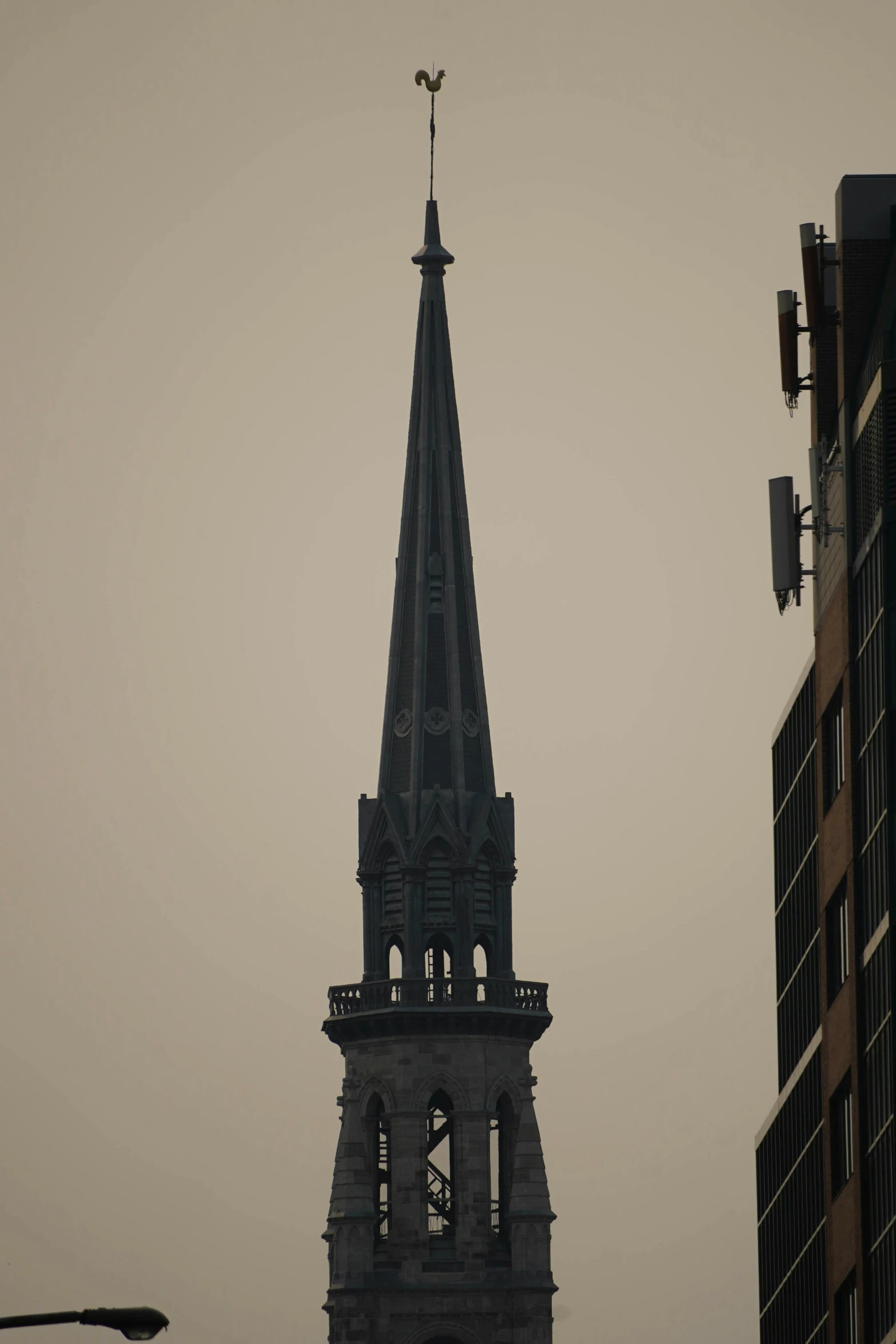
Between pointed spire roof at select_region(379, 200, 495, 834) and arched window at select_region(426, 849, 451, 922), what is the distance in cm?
161

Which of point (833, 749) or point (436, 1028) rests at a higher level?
point (436, 1028)

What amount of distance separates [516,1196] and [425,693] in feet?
69.5

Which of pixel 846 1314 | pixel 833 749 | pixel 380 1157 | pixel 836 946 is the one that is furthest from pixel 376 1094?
pixel 846 1314

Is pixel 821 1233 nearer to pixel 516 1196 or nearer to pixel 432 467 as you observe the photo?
pixel 516 1196

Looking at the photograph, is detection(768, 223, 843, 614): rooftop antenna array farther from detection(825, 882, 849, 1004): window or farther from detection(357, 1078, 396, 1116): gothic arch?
detection(357, 1078, 396, 1116): gothic arch

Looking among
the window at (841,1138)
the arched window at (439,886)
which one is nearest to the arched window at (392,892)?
the arched window at (439,886)

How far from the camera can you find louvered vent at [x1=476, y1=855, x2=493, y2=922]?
148 meters

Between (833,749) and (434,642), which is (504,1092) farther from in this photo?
(833,749)

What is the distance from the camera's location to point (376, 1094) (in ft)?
483

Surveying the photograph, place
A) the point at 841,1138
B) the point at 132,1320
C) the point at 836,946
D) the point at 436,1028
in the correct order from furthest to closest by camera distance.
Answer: the point at 436,1028 → the point at 836,946 → the point at 841,1138 → the point at 132,1320

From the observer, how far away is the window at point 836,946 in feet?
281

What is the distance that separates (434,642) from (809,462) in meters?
60.6

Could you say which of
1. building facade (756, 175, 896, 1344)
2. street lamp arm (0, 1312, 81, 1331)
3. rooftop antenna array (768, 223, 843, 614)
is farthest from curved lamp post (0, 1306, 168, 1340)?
rooftop antenna array (768, 223, 843, 614)

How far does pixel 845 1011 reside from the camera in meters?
83.7
